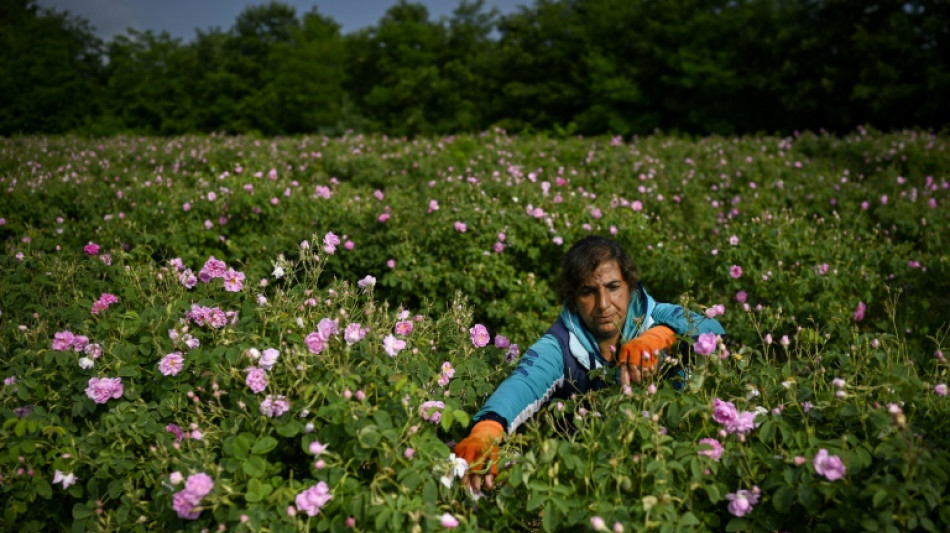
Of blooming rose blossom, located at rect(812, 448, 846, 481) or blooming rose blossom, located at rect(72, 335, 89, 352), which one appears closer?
blooming rose blossom, located at rect(812, 448, 846, 481)

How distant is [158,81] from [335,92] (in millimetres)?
6452

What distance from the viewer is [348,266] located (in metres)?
4.50

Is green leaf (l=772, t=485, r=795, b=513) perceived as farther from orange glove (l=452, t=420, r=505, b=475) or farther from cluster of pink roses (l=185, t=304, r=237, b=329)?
cluster of pink roses (l=185, t=304, r=237, b=329)

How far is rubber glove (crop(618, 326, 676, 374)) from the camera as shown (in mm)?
2018

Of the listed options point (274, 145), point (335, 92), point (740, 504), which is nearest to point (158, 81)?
point (335, 92)

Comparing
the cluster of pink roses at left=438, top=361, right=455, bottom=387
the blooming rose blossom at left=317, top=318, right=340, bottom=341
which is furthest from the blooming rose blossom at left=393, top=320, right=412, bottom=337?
the blooming rose blossom at left=317, top=318, right=340, bottom=341

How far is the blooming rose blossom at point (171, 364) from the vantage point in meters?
2.00

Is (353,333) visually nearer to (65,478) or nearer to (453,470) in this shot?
(453,470)

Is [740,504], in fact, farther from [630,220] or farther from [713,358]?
[630,220]

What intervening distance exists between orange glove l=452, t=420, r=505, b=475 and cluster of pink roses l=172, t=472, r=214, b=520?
0.68 meters

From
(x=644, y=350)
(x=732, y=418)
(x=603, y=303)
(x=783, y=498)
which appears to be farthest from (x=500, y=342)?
(x=783, y=498)

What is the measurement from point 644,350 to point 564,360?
1.83 ft

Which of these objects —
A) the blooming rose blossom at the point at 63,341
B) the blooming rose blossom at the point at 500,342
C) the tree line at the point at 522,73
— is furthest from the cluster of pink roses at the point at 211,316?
the tree line at the point at 522,73

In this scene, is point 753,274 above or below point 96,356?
below
